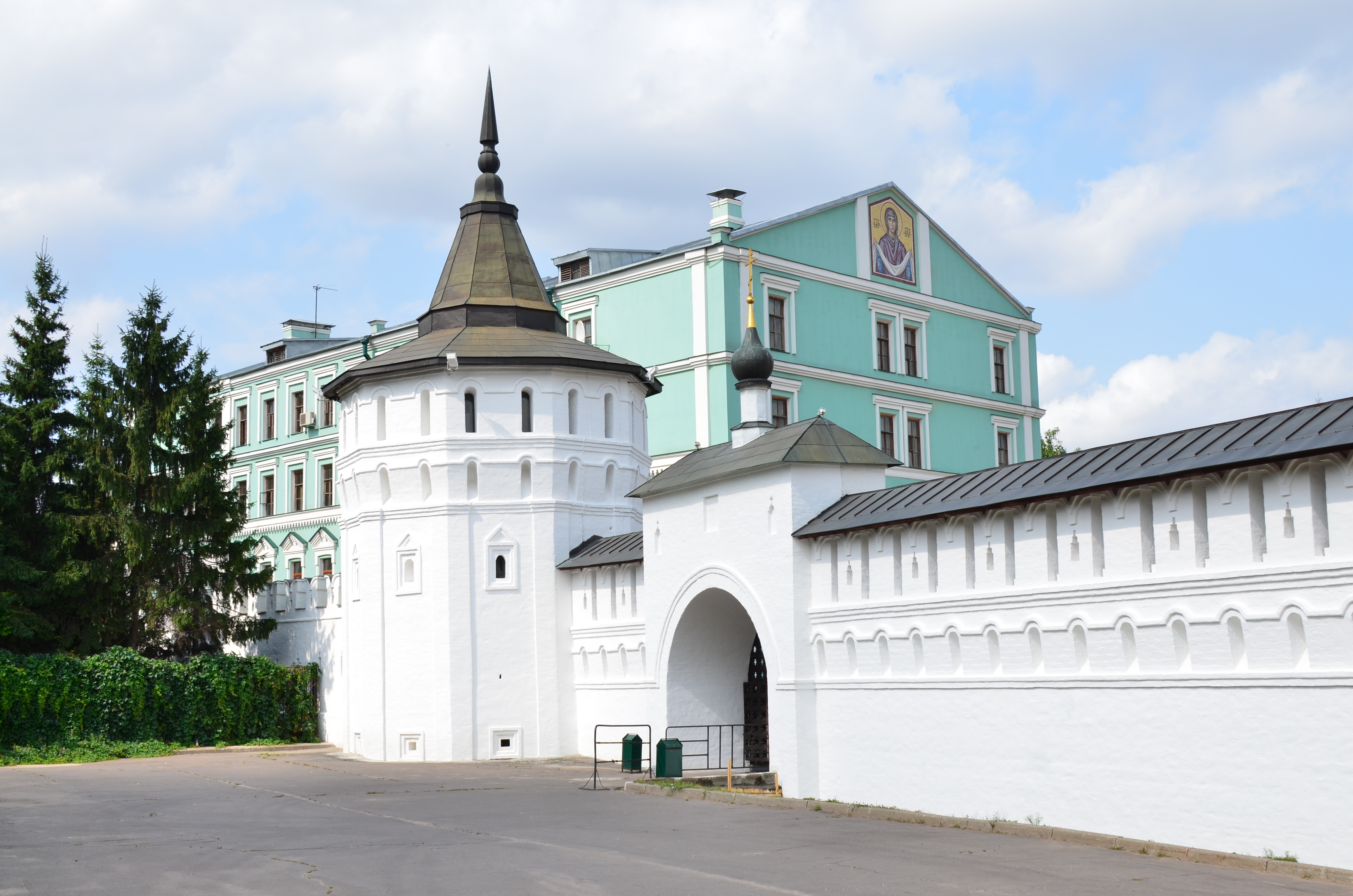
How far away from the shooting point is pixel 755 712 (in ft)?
68.8

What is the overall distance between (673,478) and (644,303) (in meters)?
16.6

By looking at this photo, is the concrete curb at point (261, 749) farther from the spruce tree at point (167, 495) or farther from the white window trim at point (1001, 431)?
the white window trim at point (1001, 431)

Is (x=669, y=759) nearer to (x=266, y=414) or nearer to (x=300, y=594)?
(x=300, y=594)

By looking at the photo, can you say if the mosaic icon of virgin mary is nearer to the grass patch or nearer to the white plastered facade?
the white plastered facade

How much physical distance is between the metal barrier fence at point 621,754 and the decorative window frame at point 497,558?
117 inches

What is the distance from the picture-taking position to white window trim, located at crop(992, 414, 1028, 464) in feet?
138

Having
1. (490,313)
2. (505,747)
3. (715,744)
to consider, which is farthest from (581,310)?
(715,744)

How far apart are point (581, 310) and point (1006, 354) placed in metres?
13.3

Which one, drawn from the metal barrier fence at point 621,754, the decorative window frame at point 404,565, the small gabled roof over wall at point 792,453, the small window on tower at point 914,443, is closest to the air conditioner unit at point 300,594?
the decorative window frame at point 404,565

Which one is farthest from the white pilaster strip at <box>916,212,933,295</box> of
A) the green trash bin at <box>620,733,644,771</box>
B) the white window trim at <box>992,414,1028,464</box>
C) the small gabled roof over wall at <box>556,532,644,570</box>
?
the green trash bin at <box>620,733,644,771</box>

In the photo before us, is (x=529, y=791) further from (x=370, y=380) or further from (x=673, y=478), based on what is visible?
(x=370, y=380)

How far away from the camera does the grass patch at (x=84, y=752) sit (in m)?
24.8

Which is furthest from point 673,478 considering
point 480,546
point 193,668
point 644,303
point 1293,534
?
point 644,303

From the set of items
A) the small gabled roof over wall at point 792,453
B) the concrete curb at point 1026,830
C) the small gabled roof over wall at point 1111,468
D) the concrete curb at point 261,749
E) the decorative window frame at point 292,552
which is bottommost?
the concrete curb at point 261,749
